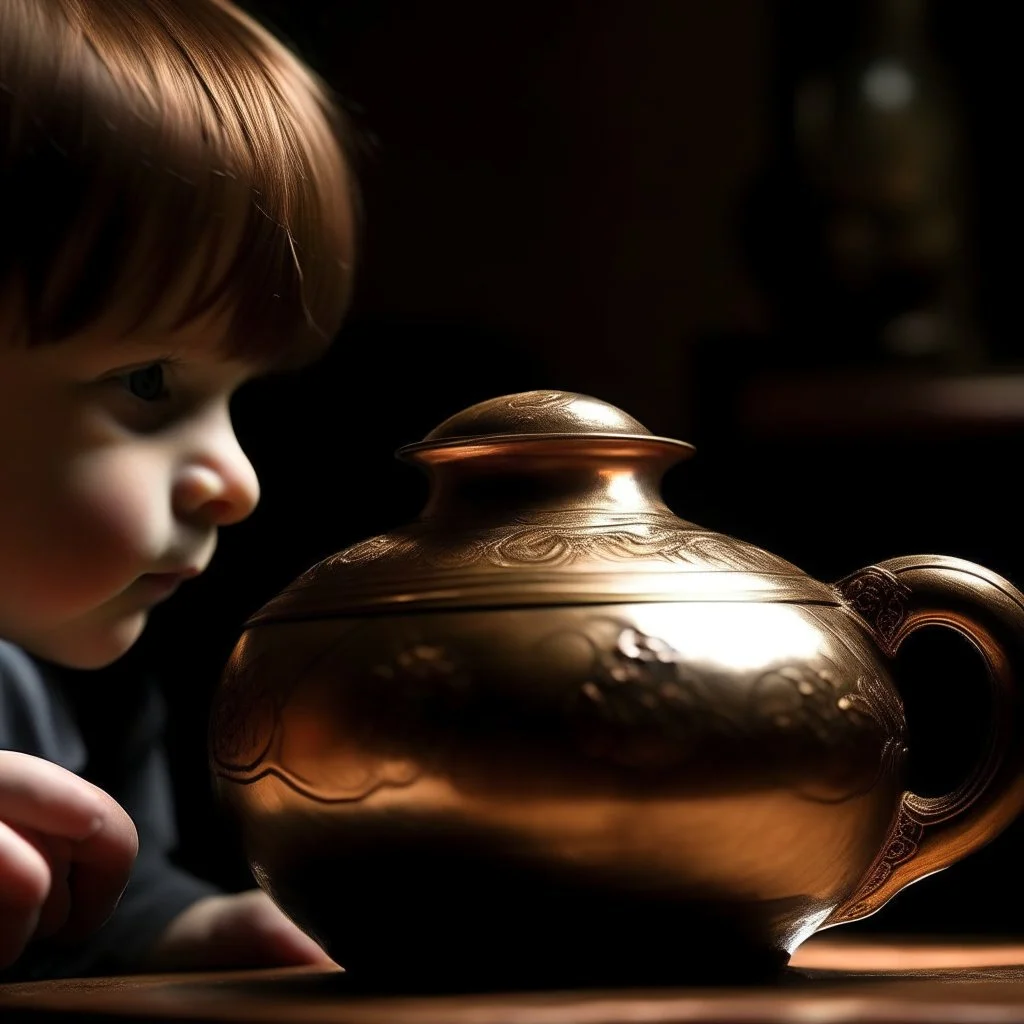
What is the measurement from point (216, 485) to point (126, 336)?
3.5 inches

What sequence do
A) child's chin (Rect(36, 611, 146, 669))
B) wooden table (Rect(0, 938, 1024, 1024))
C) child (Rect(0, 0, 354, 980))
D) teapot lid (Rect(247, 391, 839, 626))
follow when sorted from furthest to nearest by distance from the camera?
child's chin (Rect(36, 611, 146, 669)) → child (Rect(0, 0, 354, 980)) → teapot lid (Rect(247, 391, 839, 626)) → wooden table (Rect(0, 938, 1024, 1024))

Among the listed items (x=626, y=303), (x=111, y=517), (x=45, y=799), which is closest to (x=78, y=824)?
(x=45, y=799)

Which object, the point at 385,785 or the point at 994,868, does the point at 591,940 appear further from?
the point at 994,868

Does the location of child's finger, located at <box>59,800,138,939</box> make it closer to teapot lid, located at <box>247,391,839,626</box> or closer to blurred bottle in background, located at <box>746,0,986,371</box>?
teapot lid, located at <box>247,391,839,626</box>

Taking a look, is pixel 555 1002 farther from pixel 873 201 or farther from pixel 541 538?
pixel 873 201

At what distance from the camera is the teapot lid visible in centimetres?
56

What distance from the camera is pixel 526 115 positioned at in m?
1.27

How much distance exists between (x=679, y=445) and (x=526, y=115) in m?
0.71

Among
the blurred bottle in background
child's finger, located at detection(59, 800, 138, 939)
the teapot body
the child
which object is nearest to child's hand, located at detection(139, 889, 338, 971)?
the child

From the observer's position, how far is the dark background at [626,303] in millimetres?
1151

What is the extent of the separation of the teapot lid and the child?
161 millimetres

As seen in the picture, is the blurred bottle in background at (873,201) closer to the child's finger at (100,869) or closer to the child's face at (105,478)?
the child's face at (105,478)

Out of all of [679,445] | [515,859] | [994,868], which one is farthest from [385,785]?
[994,868]

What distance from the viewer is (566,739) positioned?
52cm
